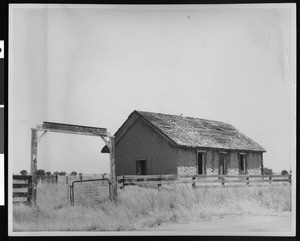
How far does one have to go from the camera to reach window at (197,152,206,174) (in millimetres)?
10190

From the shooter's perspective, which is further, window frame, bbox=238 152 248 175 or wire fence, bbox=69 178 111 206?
window frame, bbox=238 152 248 175

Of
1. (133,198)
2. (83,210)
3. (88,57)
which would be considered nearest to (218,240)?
(133,198)

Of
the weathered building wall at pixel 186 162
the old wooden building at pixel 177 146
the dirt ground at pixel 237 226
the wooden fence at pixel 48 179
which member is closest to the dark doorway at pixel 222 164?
the old wooden building at pixel 177 146

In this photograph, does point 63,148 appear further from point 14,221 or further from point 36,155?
point 14,221

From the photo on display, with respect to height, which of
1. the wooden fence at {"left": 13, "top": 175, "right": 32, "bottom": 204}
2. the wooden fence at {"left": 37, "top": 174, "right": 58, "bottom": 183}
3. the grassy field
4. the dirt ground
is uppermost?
the wooden fence at {"left": 37, "top": 174, "right": 58, "bottom": 183}

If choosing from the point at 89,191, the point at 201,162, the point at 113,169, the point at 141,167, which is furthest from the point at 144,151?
the point at 89,191

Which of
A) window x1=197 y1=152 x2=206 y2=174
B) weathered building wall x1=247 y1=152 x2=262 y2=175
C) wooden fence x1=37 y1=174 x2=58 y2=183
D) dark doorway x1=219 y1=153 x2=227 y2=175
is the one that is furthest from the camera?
dark doorway x1=219 y1=153 x2=227 y2=175

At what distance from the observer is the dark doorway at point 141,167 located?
9.98m

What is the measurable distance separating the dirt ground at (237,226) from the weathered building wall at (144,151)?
1.03m

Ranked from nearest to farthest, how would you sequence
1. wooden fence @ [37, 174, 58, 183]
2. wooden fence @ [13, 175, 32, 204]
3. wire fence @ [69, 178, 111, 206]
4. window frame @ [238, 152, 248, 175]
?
wooden fence @ [13, 175, 32, 204]
wooden fence @ [37, 174, 58, 183]
wire fence @ [69, 178, 111, 206]
window frame @ [238, 152, 248, 175]

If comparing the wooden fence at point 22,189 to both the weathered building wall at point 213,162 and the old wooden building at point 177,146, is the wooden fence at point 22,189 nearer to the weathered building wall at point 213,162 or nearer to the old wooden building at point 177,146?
the old wooden building at point 177,146

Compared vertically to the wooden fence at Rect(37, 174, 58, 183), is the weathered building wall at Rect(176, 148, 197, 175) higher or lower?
higher

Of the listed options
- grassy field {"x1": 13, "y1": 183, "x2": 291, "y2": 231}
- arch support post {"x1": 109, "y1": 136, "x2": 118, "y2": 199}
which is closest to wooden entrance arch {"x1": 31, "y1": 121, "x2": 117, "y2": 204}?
arch support post {"x1": 109, "y1": 136, "x2": 118, "y2": 199}

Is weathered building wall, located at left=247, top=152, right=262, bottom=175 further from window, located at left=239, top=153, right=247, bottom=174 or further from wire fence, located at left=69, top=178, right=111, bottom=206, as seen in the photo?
wire fence, located at left=69, top=178, right=111, bottom=206
